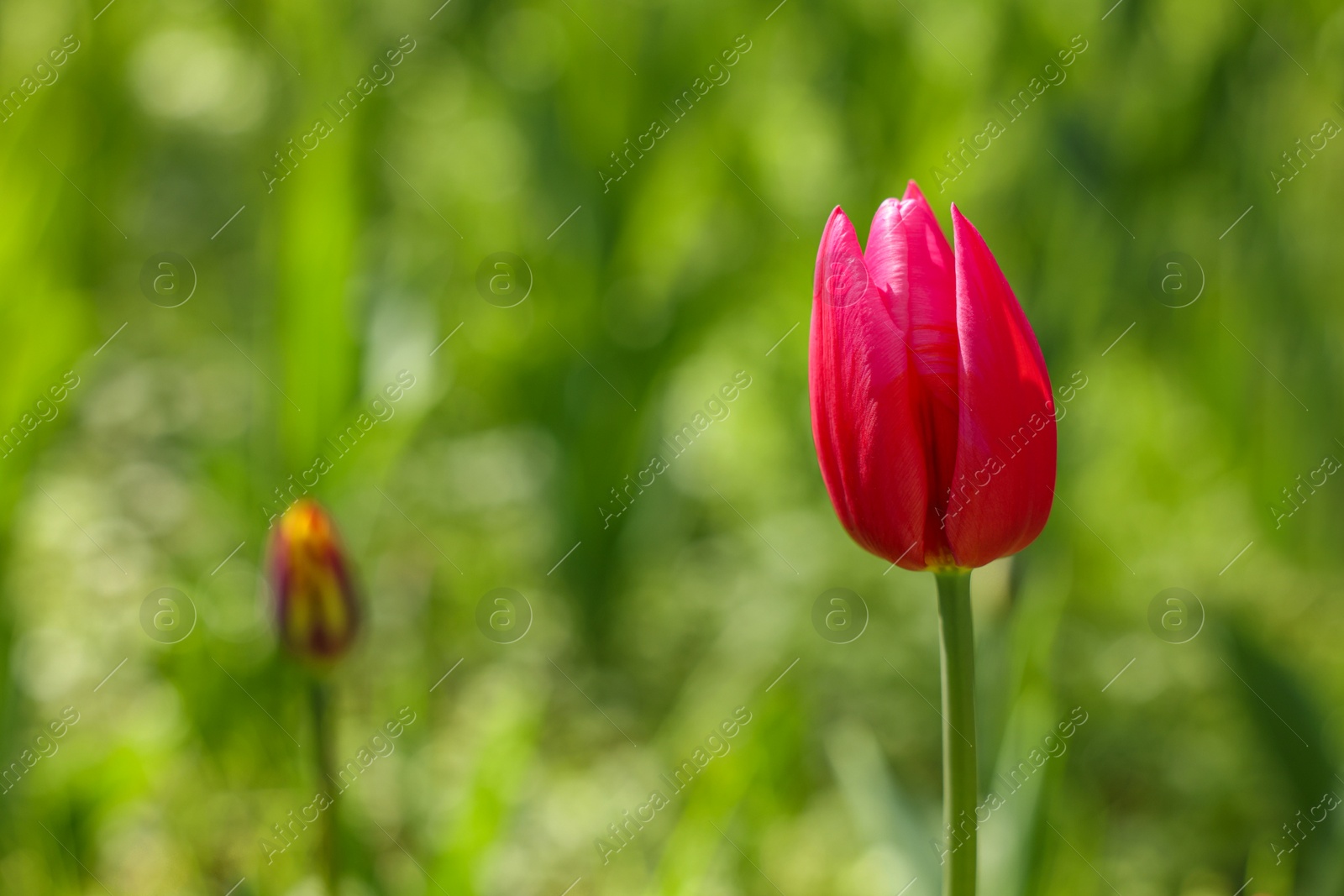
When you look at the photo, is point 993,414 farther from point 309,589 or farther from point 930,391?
point 309,589

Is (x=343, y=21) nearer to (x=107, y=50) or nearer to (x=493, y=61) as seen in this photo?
(x=493, y=61)

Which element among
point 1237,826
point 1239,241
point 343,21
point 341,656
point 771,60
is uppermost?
point 343,21

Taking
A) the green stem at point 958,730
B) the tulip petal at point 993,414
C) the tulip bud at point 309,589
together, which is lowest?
the green stem at point 958,730

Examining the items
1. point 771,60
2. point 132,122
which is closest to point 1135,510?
point 771,60

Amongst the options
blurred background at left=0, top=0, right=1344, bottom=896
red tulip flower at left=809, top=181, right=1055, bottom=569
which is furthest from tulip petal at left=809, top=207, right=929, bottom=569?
blurred background at left=0, top=0, right=1344, bottom=896

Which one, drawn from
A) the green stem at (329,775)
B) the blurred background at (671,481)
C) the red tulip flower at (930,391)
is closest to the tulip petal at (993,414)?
the red tulip flower at (930,391)

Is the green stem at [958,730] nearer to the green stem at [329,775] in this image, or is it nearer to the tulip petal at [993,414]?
the tulip petal at [993,414]

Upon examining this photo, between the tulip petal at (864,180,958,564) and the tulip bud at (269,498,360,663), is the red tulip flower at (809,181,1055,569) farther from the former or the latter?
the tulip bud at (269,498,360,663)
